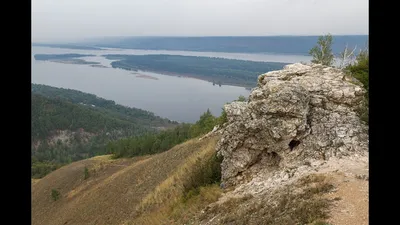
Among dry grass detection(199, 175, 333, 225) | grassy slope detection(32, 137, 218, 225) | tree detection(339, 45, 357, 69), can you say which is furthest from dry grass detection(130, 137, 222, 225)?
tree detection(339, 45, 357, 69)

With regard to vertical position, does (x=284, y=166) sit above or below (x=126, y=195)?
above

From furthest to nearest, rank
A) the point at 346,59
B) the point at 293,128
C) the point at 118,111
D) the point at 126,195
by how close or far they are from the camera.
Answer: the point at 118,111 → the point at 346,59 → the point at 126,195 → the point at 293,128

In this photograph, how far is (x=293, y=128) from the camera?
11.4m

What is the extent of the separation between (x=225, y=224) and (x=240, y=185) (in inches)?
108

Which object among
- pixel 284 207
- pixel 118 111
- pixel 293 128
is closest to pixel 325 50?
pixel 293 128

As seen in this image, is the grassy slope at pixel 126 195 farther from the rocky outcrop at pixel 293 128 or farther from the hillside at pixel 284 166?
the rocky outcrop at pixel 293 128

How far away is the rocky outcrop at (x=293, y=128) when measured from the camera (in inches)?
427

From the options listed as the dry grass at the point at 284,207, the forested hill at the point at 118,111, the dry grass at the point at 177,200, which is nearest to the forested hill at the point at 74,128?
the forested hill at the point at 118,111

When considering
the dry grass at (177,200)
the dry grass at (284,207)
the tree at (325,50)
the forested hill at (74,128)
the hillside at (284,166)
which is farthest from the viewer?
the forested hill at (74,128)

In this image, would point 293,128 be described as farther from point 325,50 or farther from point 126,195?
point 325,50

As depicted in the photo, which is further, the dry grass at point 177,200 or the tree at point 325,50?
the tree at point 325,50
